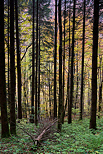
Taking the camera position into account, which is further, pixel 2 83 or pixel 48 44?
pixel 48 44

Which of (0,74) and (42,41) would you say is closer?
(0,74)

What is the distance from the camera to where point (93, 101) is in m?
7.11

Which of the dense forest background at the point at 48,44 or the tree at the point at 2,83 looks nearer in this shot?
the tree at the point at 2,83

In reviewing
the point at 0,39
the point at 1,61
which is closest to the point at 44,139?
the point at 1,61

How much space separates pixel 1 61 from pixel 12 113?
332 centimetres

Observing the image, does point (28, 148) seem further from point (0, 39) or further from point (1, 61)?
point (0, 39)

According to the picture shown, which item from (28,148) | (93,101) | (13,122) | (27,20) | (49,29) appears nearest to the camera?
(28,148)

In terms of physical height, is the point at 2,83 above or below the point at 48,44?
below

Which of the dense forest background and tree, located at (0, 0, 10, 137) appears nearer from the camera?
tree, located at (0, 0, 10, 137)

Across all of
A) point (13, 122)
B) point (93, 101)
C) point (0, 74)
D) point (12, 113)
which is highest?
point (0, 74)

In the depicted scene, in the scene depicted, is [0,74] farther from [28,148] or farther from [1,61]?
[28,148]

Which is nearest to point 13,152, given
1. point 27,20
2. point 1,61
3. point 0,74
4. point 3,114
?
point 3,114

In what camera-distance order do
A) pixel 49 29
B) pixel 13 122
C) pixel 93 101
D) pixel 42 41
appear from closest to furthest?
pixel 13 122 < pixel 93 101 < pixel 49 29 < pixel 42 41

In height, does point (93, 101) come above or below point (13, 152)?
above
